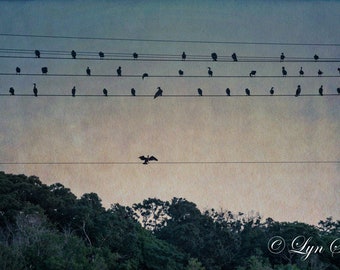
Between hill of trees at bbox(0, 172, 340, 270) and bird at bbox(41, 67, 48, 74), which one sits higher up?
bird at bbox(41, 67, 48, 74)

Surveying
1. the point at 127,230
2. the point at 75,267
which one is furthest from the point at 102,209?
the point at 75,267

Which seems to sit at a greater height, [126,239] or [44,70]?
[44,70]

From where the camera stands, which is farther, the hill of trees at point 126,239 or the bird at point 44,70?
Result: the hill of trees at point 126,239

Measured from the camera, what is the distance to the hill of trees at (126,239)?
32125 mm

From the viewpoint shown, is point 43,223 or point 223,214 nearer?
point 43,223

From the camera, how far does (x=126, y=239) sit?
42406 mm

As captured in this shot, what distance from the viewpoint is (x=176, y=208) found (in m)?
58.2

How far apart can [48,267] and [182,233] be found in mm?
20830

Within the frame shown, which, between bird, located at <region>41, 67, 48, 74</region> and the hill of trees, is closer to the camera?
bird, located at <region>41, 67, 48, 74</region>

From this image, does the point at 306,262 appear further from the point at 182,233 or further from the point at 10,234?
the point at 10,234

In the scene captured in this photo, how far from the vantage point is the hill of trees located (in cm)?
3212

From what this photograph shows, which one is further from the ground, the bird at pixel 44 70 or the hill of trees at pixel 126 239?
the bird at pixel 44 70

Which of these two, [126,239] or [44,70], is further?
[126,239]

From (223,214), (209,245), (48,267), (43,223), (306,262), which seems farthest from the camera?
(223,214)
